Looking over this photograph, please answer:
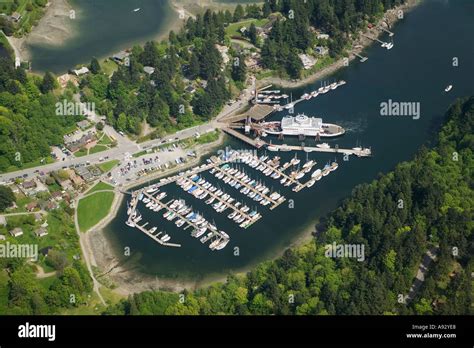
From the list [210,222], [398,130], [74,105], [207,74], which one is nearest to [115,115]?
[74,105]

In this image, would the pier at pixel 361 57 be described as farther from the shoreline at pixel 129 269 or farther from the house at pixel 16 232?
the house at pixel 16 232

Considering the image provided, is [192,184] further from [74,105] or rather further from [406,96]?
[406,96]

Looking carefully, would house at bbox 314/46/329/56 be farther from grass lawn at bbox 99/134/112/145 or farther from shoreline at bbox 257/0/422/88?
grass lawn at bbox 99/134/112/145

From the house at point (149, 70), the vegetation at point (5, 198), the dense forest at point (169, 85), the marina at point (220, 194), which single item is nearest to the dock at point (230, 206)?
the marina at point (220, 194)

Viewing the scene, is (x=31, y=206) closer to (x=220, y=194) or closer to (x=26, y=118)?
(x=26, y=118)

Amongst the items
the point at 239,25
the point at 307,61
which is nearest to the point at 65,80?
the point at 239,25

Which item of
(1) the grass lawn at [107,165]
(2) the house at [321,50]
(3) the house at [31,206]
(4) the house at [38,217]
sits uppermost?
(2) the house at [321,50]
